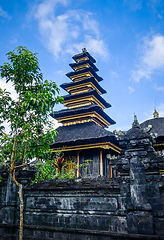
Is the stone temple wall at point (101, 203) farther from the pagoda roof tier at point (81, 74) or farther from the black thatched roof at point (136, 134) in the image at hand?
the pagoda roof tier at point (81, 74)

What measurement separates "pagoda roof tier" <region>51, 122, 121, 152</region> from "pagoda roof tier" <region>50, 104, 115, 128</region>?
1203 mm

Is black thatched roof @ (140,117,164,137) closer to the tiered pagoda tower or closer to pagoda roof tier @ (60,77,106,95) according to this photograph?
the tiered pagoda tower

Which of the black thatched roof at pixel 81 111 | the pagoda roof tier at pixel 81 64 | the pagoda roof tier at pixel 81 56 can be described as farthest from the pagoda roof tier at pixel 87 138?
the pagoda roof tier at pixel 81 56

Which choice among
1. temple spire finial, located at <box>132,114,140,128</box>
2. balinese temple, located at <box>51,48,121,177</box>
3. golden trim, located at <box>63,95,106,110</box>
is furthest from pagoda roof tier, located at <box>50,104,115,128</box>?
temple spire finial, located at <box>132,114,140,128</box>

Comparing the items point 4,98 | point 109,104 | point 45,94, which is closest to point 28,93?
point 45,94

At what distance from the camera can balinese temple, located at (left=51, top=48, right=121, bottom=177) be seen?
15.1 metres

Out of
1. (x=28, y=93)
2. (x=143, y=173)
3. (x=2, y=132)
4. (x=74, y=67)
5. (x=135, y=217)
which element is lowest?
(x=135, y=217)

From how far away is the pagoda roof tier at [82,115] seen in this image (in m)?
18.3

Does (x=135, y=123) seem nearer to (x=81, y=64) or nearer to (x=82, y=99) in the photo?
(x=82, y=99)

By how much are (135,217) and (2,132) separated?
19.2 ft

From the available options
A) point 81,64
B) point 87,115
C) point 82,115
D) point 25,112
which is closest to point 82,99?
point 82,115

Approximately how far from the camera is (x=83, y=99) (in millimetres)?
20016

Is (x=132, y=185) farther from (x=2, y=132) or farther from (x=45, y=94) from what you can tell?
(x=2, y=132)

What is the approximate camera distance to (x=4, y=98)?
27.0ft
